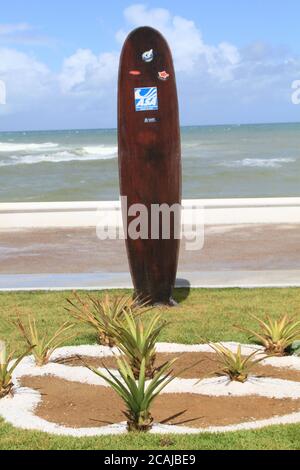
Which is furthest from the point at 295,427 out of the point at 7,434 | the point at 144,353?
the point at 7,434

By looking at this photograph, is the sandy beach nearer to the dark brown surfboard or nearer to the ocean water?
the dark brown surfboard

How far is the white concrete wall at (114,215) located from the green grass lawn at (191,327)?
6.66m

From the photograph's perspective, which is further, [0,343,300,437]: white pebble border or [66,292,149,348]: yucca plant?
[66,292,149,348]: yucca plant

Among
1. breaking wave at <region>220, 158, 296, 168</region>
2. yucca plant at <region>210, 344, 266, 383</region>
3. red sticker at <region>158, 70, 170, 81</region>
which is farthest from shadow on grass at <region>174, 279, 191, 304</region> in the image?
breaking wave at <region>220, 158, 296, 168</region>

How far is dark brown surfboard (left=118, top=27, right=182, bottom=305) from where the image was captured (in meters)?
7.61

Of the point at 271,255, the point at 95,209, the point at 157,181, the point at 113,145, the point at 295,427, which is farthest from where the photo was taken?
the point at 113,145

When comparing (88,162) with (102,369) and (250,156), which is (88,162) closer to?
(250,156)

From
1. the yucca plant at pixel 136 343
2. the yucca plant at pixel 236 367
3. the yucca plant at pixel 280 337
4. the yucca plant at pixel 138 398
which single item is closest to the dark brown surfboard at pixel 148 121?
the yucca plant at pixel 280 337

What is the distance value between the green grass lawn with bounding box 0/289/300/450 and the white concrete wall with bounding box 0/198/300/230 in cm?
666

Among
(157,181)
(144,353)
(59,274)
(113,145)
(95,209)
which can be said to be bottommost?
(144,353)

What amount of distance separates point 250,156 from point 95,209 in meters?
27.7

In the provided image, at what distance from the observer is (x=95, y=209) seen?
17109 mm

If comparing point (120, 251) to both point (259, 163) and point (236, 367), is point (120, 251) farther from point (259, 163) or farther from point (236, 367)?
point (259, 163)

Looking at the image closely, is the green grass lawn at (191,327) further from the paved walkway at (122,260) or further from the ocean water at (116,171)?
the ocean water at (116,171)
